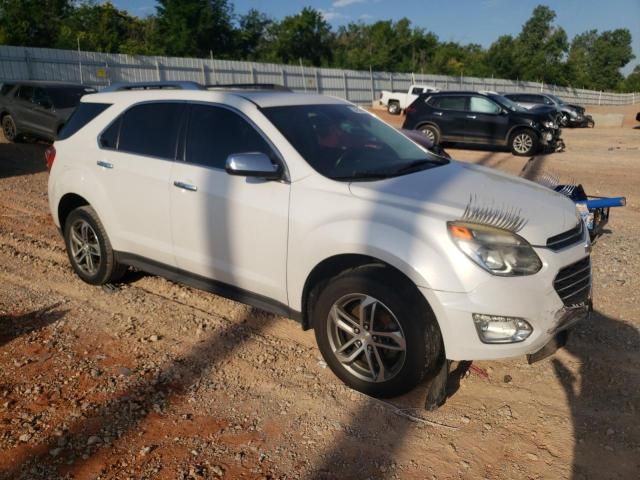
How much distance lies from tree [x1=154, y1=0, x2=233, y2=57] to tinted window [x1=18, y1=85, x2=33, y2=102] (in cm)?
2807

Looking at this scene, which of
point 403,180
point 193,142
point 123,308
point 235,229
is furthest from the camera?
point 123,308

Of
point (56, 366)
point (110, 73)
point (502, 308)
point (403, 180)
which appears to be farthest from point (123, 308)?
point (110, 73)

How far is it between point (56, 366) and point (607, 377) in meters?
3.63

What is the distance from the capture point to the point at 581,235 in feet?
10.8

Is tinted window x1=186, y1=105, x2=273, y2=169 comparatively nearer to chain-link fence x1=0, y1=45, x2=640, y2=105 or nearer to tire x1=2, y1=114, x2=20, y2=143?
tire x1=2, y1=114, x2=20, y2=143

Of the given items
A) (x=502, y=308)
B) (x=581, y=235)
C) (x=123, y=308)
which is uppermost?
(x=581, y=235)

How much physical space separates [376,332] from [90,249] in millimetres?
2991

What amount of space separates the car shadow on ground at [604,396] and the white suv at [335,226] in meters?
0.55

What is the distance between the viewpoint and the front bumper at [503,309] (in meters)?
2.79

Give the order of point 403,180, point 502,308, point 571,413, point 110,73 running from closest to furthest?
point 502,308, point 571,413, point 403,180, point 110,73

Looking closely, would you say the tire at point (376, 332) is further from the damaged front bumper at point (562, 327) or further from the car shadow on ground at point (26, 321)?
the car shadow on ground at point (26, 321)

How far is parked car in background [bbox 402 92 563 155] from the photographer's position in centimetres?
1489

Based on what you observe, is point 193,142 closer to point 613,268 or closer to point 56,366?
point 56,366

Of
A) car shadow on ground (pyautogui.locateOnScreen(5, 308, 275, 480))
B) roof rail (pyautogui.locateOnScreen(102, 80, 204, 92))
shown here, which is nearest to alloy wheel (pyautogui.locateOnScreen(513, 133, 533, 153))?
roof rail (pyautogui.locateOnScreen(102, 80, 204, 92))
